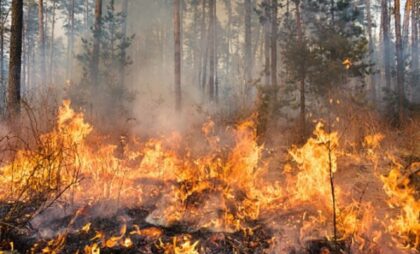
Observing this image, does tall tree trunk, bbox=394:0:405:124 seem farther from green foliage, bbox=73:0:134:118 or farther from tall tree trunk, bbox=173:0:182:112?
green foliage, bbox=73:0:134:118

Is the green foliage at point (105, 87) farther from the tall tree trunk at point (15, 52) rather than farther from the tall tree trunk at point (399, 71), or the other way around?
the tall tree trunk at point (399, 71)

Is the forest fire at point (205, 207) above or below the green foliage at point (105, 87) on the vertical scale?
below

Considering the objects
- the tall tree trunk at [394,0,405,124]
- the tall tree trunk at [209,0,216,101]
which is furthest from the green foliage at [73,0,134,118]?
the tall tree trunk at [394,0,405,124]

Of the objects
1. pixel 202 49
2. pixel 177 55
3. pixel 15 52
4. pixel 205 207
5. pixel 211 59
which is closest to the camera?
pixel 205 207

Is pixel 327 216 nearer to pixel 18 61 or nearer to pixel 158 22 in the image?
pixel 18 61

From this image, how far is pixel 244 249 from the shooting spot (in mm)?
4258

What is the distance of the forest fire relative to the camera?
13.7 ft

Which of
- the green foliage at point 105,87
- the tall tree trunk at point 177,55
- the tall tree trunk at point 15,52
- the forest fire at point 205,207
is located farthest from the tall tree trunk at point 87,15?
the forest fire at point 205,207

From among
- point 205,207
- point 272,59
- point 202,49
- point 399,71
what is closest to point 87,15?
point 202,49

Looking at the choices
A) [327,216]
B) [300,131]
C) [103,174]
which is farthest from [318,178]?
[300,131]

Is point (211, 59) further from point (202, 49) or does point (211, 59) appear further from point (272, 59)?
point (202, 49)

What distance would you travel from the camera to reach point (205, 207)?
5176 millimetres

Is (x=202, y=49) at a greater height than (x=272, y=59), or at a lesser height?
greater

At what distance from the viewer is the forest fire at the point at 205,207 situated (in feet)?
13.7
